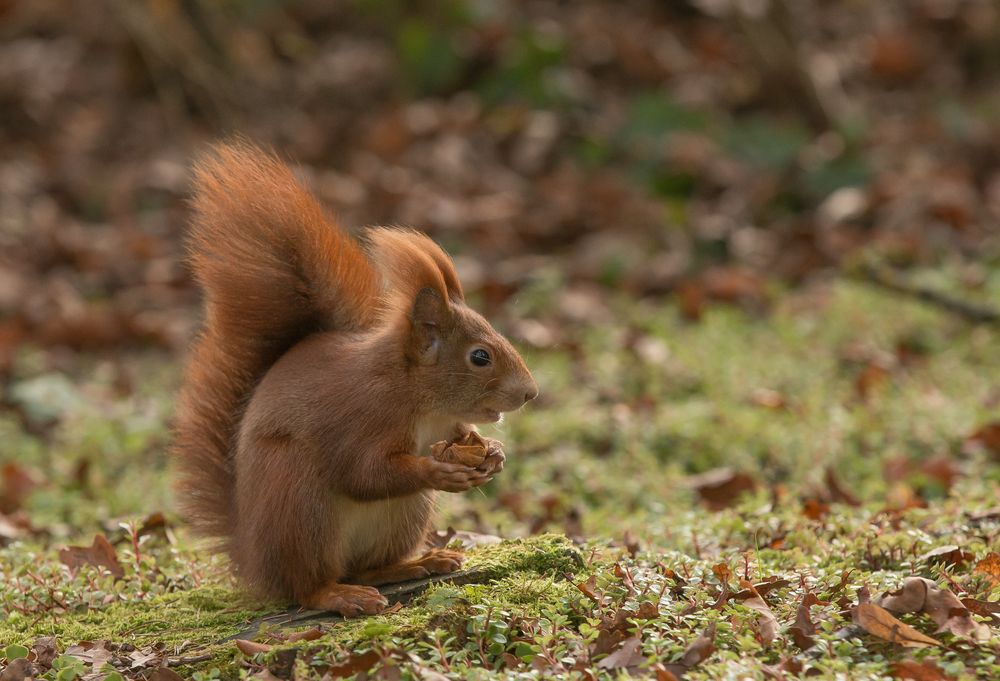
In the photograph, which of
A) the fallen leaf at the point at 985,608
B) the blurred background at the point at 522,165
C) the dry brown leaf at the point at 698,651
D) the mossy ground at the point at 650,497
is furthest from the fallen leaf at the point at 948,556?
the blurred background at the point at 522,165

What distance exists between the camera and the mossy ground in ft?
9.08

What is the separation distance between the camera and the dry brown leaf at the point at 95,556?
11.8ft

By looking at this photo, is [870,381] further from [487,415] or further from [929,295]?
[487,415]

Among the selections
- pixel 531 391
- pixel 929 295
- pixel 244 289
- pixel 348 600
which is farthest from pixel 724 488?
pixel 929 295

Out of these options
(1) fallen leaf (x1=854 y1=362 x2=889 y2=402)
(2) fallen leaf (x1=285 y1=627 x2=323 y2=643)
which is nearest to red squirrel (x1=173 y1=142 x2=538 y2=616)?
(2) fallen leaf (x1=285 y1=627 x2=323 y2=643)

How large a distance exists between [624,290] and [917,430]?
265 centimetres

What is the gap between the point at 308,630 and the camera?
2.87 metres

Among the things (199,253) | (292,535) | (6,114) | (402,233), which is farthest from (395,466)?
(6,114)

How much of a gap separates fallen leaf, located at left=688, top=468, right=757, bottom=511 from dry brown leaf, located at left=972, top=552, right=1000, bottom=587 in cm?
138

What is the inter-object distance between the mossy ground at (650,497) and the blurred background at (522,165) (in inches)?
1.9

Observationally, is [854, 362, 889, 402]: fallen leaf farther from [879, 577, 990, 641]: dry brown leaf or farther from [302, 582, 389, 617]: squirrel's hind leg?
[302, 582, 389, 617]: squirrel's hind leg

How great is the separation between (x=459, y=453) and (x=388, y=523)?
0.35 metres

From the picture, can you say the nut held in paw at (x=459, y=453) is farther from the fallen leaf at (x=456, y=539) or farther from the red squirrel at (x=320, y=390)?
the fallen leaf at (x=456, y=539)

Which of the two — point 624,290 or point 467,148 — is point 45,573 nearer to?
point 624,290
